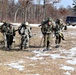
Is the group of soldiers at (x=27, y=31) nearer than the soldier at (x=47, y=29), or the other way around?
the soldier at (x=47, y=29)

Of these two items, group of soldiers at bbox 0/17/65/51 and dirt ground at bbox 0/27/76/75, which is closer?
dirt ground at bbox 0/27/76/75

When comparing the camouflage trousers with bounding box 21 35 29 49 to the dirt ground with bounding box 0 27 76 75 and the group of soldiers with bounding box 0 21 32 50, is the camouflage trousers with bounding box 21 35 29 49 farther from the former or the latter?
the dirt ground with bounding box 0 27 76 75

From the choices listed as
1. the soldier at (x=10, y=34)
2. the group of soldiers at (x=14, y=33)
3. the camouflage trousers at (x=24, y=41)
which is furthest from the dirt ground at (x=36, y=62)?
the soldier at (x=10, y=34)

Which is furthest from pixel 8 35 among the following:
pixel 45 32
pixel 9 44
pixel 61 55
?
pixel 61 55

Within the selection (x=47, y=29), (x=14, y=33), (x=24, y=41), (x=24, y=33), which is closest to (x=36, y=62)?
(x=47, y=29)

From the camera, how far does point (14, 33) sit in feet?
51.3

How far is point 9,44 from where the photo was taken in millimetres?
15836

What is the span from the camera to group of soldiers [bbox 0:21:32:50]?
15219mm

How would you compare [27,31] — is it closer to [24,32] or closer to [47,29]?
[24,32]

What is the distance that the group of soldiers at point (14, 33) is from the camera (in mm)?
15219

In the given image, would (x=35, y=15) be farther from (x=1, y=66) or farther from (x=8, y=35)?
(x=1, y=66)

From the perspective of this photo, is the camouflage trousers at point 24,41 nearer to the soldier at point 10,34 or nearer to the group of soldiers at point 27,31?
the group of soldiers at point 27,31

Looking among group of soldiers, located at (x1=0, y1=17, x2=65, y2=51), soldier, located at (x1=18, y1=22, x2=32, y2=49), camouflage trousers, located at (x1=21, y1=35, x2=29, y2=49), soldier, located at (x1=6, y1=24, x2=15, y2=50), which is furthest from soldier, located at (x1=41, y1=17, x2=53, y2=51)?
soldier, located at (x1=6, y1=24, x2=15, y2=50)

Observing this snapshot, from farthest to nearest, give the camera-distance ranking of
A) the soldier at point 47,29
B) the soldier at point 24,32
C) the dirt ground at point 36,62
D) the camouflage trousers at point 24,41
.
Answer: the camouflage trousers at point 24,41
the soldier at point 24,32
the soldier at point 47,29
the dirt ground at point 36,62
